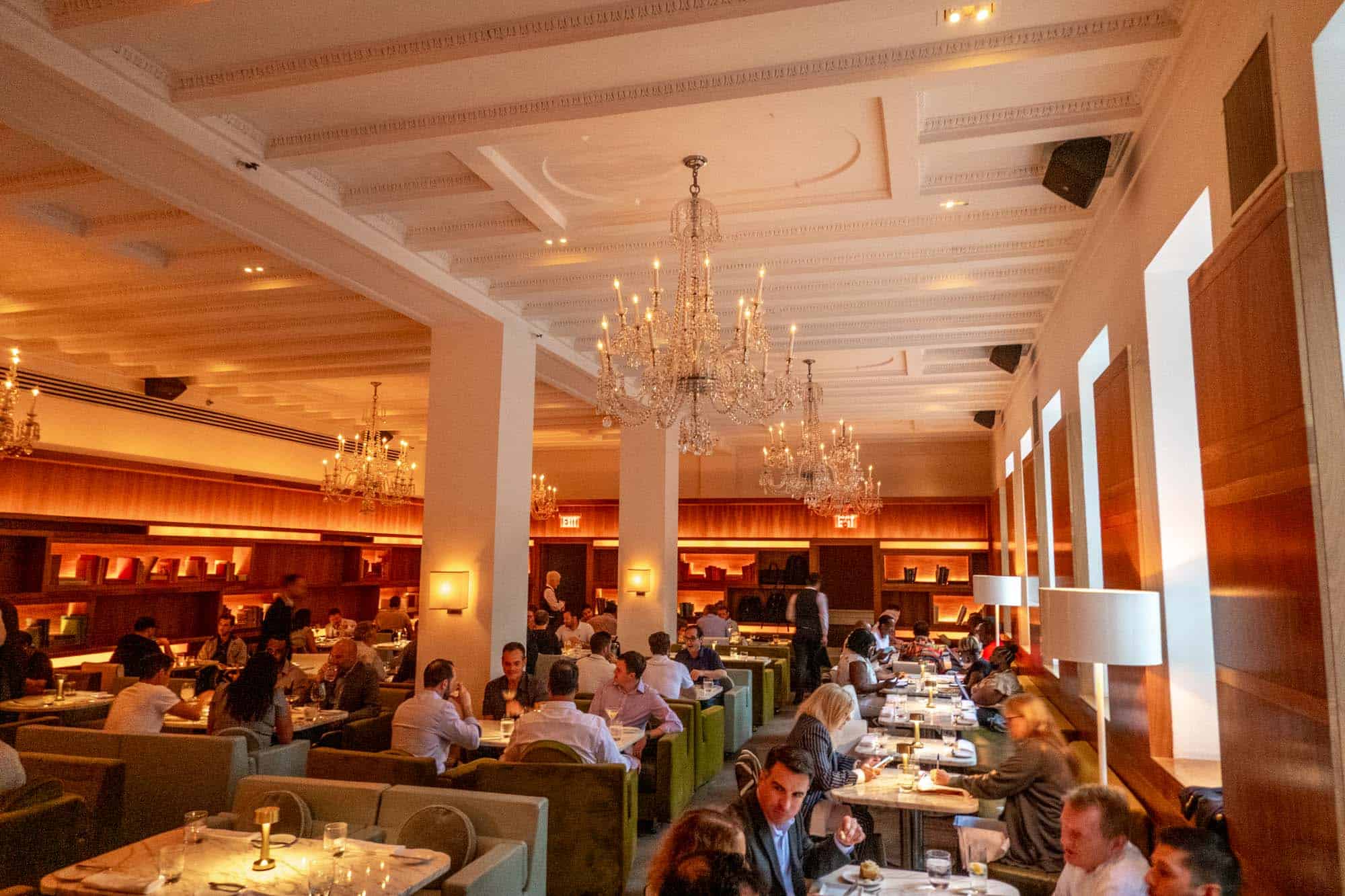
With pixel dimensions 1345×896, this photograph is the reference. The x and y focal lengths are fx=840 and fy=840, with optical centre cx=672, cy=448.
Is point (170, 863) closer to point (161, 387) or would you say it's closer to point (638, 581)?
point (638, 581)

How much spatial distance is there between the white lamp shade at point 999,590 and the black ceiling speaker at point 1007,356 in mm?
2540

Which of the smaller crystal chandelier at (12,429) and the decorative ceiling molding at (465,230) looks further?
the smaller crystal chandelier at (12,429)

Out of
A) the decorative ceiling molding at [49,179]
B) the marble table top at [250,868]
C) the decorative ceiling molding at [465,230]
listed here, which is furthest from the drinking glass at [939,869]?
the decorative ceiling molding at [49,179]

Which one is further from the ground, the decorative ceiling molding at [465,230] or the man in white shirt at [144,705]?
the decorative ceiling molding at [465,230]

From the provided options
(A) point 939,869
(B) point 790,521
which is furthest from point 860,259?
(B) point 790,521

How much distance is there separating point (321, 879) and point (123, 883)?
74 centimetres

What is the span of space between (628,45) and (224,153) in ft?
8.56

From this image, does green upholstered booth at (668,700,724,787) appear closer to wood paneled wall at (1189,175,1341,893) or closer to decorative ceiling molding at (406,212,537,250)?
decorative ceiling molding at (406,212,537,250)

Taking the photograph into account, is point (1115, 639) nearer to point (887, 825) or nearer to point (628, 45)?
point (628, 45)

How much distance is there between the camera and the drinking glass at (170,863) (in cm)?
312

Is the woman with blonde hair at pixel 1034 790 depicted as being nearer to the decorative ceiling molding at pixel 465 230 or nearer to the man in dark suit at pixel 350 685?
the decorative ceiling molding at pixel 465 230

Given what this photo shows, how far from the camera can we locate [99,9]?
12.3ft

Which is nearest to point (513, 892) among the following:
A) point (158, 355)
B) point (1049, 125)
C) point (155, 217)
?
point (1049, 125)

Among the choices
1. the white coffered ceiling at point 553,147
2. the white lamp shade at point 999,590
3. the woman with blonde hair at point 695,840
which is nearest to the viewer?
the woman with blonde hair at point 695,840
